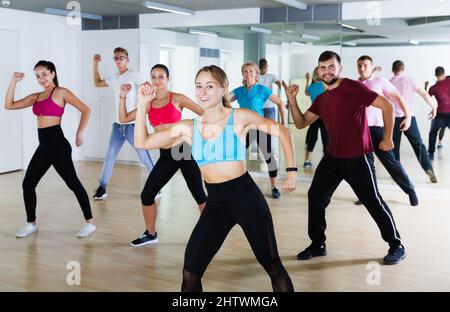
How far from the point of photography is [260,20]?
24.5ft

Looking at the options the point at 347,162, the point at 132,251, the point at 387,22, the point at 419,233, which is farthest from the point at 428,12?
the point at 132,251

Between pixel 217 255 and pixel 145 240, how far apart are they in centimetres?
65

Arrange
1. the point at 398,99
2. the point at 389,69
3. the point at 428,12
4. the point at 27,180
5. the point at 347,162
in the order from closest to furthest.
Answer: the point at 347,162, the point at 27,180, the point at 398,99, the point at 428,12, the point at 389,69

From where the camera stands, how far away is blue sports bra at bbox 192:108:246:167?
277cm

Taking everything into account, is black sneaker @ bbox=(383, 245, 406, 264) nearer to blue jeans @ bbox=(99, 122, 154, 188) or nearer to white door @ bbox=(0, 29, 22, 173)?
blue jeans @ bbox=(99, 122, 154, 188)

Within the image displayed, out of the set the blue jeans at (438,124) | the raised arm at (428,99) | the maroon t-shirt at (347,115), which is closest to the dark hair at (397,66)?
the raised arm at (428,99)

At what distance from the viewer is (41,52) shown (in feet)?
27.8

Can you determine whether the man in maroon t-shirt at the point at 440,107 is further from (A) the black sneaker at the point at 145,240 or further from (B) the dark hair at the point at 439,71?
(A) the black sneaker at the point at 145,240

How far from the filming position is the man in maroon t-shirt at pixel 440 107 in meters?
6.86

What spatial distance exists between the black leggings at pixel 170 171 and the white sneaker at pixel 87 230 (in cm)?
70

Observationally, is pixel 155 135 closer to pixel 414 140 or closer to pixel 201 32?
pixel 414 140

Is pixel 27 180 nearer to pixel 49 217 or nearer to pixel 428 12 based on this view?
pixel 49 217

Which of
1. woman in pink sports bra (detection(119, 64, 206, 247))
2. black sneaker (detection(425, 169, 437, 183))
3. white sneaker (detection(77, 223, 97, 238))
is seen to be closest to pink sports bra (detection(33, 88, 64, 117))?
woman in pink sports bra (detection(119, 64, 206, 247))

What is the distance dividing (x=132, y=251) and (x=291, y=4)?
3672 mm
